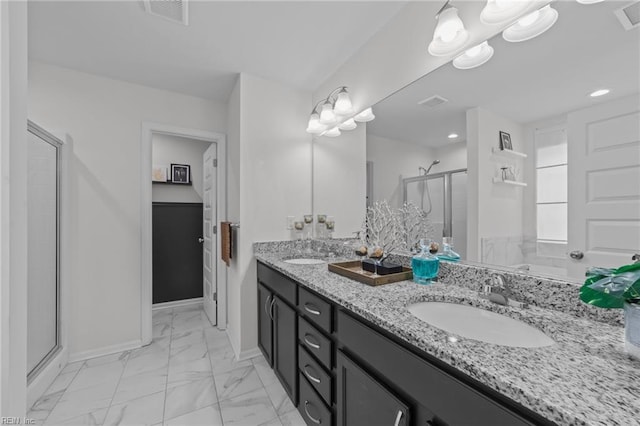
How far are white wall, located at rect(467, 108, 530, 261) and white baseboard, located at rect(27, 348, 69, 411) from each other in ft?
8.87

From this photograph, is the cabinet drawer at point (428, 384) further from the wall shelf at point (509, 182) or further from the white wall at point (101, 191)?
the white wall at point (101, 191)

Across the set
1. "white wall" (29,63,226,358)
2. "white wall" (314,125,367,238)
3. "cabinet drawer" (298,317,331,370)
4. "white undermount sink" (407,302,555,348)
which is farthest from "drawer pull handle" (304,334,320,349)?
"white wall" (29,63,226,358)

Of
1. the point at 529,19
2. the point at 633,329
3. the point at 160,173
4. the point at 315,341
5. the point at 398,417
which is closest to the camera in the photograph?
the point at 633,329

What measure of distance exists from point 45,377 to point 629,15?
343cm

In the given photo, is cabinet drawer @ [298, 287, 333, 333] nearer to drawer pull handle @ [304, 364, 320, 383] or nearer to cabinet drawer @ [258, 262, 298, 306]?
cabinet drawer @ [258, 262, 298, 306]

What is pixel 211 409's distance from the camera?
1.59 metres

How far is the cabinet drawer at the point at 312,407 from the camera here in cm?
119

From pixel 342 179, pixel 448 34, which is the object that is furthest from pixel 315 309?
pixel 448 34

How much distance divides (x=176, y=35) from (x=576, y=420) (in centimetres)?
246

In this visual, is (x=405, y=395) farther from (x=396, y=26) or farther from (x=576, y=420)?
(x=396, y=26)

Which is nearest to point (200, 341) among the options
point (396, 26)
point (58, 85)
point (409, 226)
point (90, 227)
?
point (90, 227)

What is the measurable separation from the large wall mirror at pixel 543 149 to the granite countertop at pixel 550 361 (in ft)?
0.81

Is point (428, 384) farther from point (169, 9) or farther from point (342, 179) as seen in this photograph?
point (169, 9)

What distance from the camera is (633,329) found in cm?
62
